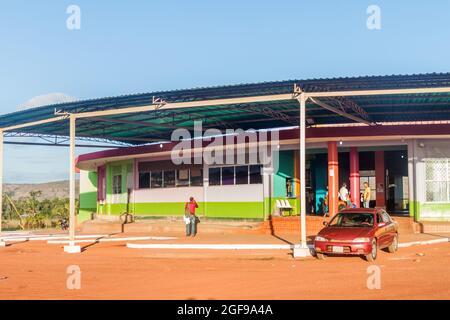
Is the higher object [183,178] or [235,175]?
[235,175]

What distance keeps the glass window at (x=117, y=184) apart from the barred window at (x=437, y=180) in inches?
673

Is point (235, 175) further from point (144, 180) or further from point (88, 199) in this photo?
point (88, 199)

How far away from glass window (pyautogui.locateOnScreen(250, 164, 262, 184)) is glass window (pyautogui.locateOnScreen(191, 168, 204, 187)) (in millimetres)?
2991

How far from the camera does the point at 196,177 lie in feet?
90.7

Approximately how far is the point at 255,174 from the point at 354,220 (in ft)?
32.8

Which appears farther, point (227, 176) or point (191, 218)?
point (227, 176)

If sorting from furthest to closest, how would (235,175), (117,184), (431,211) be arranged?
1. (117,184)
2. (235,175)
3. (431,211)

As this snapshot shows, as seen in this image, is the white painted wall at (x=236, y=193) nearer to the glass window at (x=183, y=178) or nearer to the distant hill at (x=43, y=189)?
the glass window at (x=183, y=178)

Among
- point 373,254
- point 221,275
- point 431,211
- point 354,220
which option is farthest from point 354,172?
point 221,275

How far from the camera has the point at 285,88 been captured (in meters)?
17.7

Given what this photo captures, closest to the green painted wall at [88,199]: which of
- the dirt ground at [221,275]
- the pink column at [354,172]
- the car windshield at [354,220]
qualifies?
the pink column at [354,172]

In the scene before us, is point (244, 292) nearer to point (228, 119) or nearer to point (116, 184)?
point (228, 119)

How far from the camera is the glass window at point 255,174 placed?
25.4 meters
